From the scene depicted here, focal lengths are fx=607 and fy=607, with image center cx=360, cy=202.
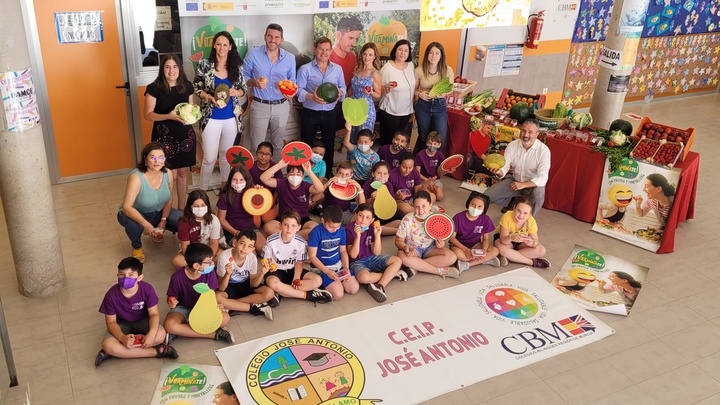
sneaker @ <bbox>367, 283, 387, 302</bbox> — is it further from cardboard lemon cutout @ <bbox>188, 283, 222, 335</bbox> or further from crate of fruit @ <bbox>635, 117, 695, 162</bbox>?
crate of fruit @ <bbox>635, 117, 695, 162</bbox>

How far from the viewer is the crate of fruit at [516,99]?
779 cm

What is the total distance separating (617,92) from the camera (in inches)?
312

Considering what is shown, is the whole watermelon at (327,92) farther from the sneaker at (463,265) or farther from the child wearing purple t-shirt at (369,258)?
the sneaker at (463,265)

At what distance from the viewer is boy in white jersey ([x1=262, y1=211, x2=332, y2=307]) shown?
16.7 ft

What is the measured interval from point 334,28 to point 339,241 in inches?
136

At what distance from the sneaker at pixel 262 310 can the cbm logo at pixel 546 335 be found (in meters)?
1.89

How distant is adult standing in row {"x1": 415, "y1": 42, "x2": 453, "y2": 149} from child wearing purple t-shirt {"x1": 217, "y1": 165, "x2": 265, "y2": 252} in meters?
2.72

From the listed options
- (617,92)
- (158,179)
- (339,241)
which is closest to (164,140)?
(158,179)

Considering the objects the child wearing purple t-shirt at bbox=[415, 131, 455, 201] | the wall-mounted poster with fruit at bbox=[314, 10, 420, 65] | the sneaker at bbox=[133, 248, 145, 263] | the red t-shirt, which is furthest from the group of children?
the wall-mounted poster with fruit at bbox=[314, 10, 420, 65]

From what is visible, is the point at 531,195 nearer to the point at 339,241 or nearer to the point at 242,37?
the point at 339,241

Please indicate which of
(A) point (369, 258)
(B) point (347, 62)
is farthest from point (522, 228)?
(B) point (347, 62)

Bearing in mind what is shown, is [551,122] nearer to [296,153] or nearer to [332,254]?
[296,153]

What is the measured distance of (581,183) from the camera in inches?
272

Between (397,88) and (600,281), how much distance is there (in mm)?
3352
